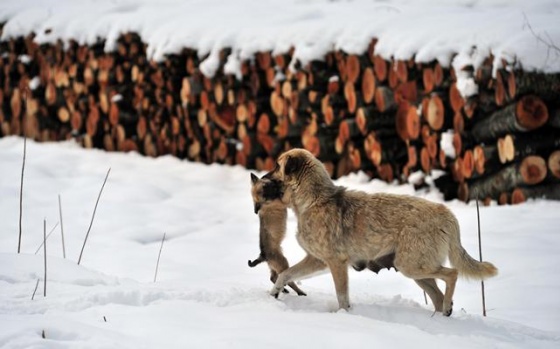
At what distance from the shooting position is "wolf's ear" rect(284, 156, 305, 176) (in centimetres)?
512

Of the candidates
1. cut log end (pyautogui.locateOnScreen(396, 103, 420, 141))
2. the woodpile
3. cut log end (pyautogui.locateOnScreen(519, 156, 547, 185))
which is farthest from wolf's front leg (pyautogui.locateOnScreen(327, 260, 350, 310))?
cut log end (pyautogui.locateOnScreen(396, 103, 420, 141))

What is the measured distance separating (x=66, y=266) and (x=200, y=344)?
193 cm

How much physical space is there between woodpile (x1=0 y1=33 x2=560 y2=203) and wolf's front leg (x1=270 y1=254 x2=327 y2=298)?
8.87 ft

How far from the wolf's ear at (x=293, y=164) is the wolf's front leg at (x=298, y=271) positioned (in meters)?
0.60

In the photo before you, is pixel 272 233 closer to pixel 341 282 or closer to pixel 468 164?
pixel 341 282

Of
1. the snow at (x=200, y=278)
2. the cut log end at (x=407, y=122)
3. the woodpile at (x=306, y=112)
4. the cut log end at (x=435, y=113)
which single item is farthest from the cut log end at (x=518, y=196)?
the cut log end at (x=407, y=122)

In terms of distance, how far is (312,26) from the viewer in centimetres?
1041

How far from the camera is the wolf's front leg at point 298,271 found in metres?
4.88

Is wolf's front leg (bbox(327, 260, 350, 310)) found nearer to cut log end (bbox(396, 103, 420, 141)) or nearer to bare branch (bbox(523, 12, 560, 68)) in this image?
bare branch (bbox(523, 12, 560, 68))

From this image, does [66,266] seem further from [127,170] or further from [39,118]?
[39,118]

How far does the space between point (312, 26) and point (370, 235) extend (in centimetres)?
616

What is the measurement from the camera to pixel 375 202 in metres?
4.89

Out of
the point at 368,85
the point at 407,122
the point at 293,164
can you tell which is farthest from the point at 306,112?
the point at 293,164

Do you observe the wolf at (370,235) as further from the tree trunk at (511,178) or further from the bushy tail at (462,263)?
the tree trunk at (511,178)
